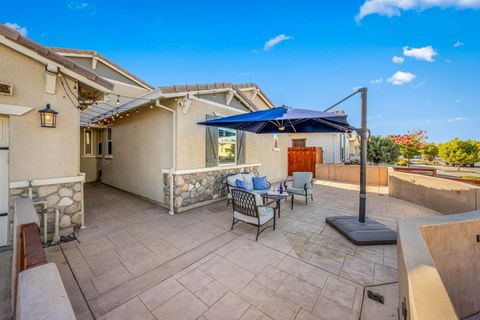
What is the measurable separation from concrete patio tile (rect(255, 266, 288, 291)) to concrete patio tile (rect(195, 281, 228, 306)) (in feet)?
1.76

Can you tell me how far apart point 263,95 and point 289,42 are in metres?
3.92

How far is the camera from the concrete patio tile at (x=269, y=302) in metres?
2.12

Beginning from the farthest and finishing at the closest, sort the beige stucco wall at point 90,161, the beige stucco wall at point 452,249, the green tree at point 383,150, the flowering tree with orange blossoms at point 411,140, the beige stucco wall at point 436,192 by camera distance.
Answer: the flowering tree with orange blossoms at point 411,140, the green tree at point 383,150, the beige stucco wall at point 90,161, the beige stucco wall at point 436,192, the beige stucco wall at point 452,249

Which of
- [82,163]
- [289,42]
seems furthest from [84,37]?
[289,42]

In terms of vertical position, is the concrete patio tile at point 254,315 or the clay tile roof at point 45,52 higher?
the clay tile roof at point 45,52

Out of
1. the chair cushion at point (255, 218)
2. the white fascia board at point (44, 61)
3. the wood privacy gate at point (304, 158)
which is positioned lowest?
the chair cushion at point (255, 218)

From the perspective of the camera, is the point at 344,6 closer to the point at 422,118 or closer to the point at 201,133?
the point at 201,133

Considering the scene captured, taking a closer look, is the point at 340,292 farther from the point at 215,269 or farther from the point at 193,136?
the point at 193,136

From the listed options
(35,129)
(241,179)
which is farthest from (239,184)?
(35,129)

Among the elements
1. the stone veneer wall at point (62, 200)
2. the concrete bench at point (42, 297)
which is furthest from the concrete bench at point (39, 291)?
the stone veneer wall at point (62, 200)

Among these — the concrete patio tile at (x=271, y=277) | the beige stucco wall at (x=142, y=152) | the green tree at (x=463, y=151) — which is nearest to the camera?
the concrete patio tile at (x=271, y=277)

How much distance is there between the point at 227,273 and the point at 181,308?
805mm

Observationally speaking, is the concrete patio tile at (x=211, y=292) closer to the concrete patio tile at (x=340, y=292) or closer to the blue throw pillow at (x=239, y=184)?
the concrete patio tile at (x=340, y=292)

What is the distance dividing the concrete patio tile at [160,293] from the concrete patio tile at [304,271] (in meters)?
1.57
